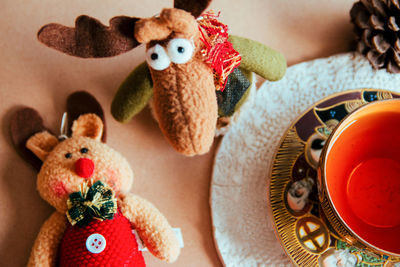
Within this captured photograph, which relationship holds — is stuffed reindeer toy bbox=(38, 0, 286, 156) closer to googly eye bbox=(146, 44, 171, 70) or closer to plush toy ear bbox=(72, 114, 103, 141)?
googly eye bbox=(146, 44, 171, 70)

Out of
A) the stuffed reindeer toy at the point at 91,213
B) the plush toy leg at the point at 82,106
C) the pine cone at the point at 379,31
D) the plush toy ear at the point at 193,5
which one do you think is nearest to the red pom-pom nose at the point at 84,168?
the stuffed reindeer toy at the point at 91,213

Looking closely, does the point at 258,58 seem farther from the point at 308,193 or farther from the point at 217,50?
the point at 308,193

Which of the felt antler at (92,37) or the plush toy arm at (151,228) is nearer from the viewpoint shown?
the felt antler at (92,37)

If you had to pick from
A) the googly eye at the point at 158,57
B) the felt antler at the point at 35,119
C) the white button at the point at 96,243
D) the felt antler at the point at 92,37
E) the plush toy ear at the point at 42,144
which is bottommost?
the white button at the point at 96,243

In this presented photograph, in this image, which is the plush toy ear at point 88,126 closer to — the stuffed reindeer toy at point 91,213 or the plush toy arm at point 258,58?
the stuffed reindeer toy at point 91,213

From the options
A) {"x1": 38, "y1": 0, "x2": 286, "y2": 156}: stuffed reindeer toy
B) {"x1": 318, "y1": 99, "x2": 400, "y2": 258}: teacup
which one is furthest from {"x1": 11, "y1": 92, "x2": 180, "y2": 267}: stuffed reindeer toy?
{"x1": 318, "y1": 99, "x2": 400, "y2": 258}: teacup

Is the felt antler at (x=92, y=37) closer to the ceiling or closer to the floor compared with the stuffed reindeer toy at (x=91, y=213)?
closer to the ceiling

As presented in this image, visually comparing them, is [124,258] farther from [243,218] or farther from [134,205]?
[243,218]
